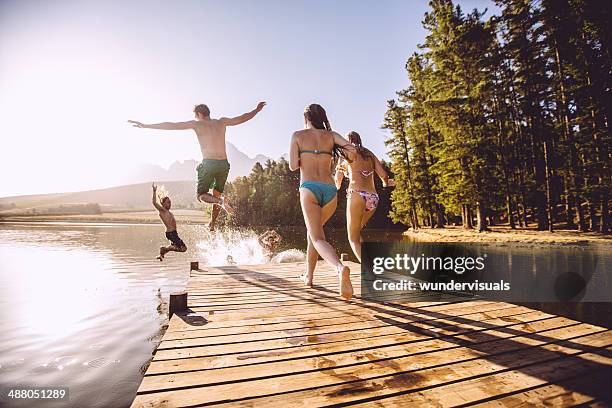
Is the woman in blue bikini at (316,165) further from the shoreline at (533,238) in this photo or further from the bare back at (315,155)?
the shoreline at (533,238)

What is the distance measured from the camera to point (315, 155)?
15.3 ft

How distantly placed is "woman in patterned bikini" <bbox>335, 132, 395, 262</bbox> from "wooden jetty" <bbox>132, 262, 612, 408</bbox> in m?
1.44

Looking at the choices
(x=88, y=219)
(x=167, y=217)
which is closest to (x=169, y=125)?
(x=167, y=217)

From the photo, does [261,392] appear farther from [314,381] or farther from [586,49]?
[586,49]

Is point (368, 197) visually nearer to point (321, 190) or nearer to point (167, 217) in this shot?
point (321, 190)

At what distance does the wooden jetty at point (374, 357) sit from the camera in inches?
89.9

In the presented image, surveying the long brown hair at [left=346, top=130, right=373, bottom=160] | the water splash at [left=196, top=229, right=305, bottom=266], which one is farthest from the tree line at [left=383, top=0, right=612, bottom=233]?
the long brown hair at [left=346, top=130, right=373, bottom=160]

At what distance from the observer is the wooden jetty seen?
228 centimetres

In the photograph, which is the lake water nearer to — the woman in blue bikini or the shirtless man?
the shirtless man

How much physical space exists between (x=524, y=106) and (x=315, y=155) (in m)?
28.3

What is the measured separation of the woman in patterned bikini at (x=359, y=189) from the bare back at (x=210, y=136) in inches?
108

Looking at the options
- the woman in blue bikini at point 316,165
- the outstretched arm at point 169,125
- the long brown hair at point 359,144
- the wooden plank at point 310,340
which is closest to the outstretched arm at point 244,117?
the outstretched arm at point 169,125

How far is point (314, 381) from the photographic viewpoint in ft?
8.05

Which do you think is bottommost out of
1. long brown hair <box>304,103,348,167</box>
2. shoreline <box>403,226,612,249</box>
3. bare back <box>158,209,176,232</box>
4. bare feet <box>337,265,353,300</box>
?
shoreline <box>403,226,612,249</box>
